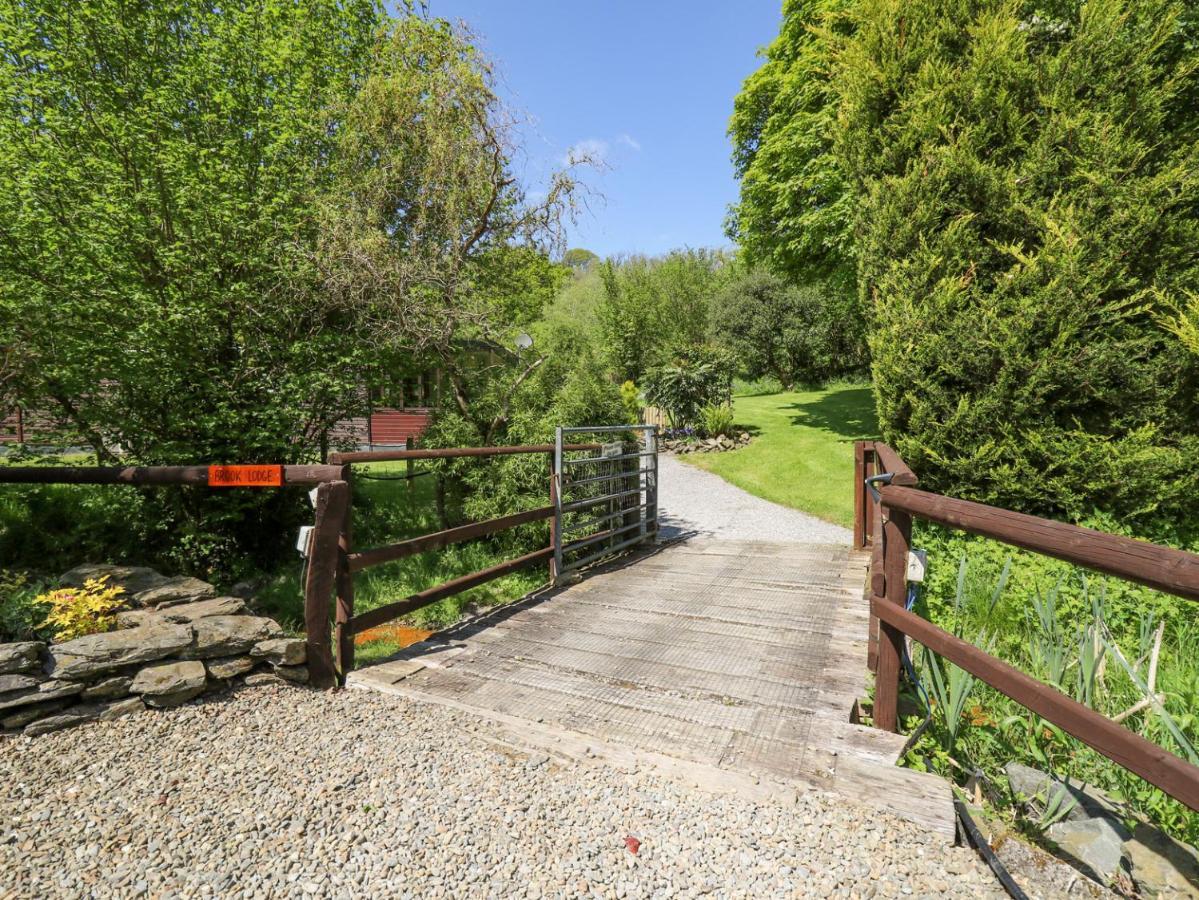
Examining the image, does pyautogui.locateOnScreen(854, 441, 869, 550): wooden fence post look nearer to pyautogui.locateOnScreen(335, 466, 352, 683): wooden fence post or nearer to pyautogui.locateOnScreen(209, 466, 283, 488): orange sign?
pyautogui.locateOnScreen(335, 466, 352, 683): wooden fence post

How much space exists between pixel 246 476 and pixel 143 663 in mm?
961

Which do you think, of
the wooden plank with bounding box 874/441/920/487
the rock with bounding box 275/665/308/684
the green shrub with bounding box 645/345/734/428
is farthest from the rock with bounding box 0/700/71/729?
the green shrub with bounding box 645/345/734/428

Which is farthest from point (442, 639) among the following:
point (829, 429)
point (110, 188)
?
point (829, 429)

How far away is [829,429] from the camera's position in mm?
13352

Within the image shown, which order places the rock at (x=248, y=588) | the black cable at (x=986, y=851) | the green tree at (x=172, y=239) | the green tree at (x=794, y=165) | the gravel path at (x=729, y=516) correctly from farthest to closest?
the green tree at (x=794, y=165) < the gravel path at (x=729, y=516) < the rock at (x=248, y=588) < the green tree at (x=172, y=239) < the black cable at (x=986, y=851)

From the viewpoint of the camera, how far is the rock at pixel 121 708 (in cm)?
249

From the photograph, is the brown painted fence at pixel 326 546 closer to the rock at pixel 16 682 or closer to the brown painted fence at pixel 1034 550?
the rock at pixel 16 682

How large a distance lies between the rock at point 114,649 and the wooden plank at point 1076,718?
3282 mm

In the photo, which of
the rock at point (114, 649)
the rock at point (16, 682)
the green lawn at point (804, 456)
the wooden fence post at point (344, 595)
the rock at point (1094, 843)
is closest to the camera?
the rock at point (1094, 843)

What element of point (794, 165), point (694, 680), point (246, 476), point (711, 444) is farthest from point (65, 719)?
point (794, 165)

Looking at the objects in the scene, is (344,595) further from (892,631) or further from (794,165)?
(794,165)

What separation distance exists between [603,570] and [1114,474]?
4275 mm

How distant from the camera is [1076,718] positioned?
152 cm

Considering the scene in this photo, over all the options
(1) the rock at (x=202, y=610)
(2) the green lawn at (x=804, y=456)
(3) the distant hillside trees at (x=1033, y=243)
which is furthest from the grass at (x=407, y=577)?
(2) the green lawn at (x=804, y=456)
